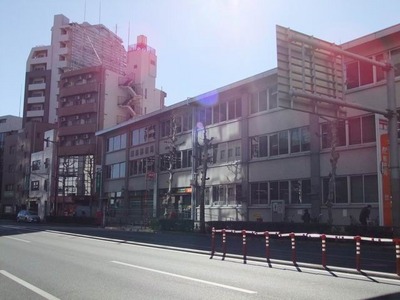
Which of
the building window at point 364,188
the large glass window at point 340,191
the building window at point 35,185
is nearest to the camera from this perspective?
the building window at point 364,188

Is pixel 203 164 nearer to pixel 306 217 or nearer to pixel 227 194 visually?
pixel 227 194

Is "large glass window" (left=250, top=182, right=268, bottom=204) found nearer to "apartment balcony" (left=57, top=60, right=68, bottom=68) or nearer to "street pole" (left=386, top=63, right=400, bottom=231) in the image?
"street pole" (left=386, top=63, right=400, bottom=231)

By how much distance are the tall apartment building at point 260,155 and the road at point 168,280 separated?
41.6 ft

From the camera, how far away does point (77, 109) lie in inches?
2766

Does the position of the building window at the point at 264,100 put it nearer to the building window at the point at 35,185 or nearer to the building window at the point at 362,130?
the building window at the point at 362,130

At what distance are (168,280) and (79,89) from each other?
64384 millimetres

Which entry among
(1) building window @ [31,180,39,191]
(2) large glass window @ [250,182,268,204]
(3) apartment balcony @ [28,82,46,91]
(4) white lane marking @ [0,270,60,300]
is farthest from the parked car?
(4) white lane marking @ [0,270,60,300]

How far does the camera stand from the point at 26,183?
267 feet

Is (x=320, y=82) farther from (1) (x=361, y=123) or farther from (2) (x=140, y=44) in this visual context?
(2) (x=140, y=44)

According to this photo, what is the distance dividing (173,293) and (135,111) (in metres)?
66.3

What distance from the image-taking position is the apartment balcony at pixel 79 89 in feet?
228

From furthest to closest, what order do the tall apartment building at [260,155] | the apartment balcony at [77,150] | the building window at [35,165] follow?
the building window at [35,165]
the apartment balcony at [77,150]
the tall apartment building at [260,155]

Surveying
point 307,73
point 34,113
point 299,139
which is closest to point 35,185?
point 34,113

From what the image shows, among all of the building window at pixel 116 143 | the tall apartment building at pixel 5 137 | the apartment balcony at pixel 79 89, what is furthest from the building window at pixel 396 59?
the tall apartment building at pixel 5 137
